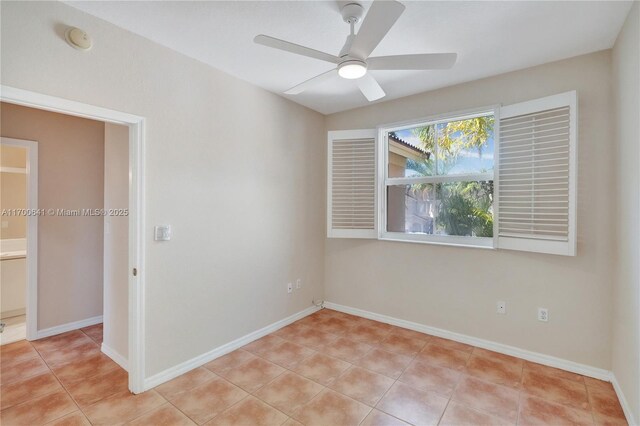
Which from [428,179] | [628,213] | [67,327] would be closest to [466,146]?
[428,179]

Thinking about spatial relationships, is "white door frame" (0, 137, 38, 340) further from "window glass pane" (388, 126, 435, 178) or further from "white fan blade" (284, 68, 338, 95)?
"window glass pane" (388, 126, 435, 178)

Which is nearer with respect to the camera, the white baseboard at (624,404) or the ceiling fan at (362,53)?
the ceiling fan at (362,53)

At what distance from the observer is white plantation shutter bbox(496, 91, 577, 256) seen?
2336mm

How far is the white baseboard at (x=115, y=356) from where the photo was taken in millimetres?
2506

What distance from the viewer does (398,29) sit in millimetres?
2055

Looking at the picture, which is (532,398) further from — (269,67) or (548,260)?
(269,67)

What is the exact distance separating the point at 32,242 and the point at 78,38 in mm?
2317

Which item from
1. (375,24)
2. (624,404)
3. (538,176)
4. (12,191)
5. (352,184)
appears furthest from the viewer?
(12,191)

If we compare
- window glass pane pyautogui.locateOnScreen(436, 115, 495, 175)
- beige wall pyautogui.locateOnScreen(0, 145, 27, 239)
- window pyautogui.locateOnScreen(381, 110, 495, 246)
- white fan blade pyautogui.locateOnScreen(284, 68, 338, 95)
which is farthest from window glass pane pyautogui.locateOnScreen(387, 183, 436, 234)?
beige wall pyautogui.locateOnScreen(0, 145, 27, 239)

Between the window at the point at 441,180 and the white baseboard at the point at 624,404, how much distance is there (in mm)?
1316

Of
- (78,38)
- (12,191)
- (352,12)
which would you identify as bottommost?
(12,191)

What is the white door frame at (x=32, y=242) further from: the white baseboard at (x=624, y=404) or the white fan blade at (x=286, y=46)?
the white baseboard at (x=624, y=404)

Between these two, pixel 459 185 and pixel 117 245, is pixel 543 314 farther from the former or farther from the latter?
pixel 117 245

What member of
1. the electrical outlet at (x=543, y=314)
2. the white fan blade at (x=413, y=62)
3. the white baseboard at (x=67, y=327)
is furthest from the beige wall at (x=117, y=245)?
the electrical outlet at (x=543, y=314)
